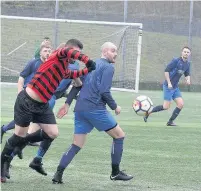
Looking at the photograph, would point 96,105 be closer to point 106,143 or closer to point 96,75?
point 96,75

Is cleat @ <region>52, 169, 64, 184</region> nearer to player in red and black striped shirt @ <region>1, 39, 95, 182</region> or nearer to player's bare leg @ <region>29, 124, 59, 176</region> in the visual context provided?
player's bare leg @ <region>29, 124, 59, 176</region>

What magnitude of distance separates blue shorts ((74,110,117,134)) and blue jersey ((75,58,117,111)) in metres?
0.06

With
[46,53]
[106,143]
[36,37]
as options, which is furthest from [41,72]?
[36,37]

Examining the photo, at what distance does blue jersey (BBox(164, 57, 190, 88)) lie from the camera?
16.3 metres

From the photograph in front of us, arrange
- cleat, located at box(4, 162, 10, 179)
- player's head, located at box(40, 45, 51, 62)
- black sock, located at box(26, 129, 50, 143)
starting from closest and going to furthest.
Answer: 1. cleat, located at box(4, 162, 10, 179)
2. black sock, located at box(26, 129, 50, 143)
3. player's head, located at box(40, 45, 51, 62)

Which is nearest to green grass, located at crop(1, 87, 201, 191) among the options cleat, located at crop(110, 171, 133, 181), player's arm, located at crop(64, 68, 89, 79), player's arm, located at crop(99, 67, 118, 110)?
cleat, located at crop(110, 171, 133, 181)

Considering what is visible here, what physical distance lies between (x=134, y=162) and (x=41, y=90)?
2546 millimetres

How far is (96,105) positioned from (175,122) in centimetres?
817

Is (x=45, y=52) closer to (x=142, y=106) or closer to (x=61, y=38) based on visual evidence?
(x=142, y=106)

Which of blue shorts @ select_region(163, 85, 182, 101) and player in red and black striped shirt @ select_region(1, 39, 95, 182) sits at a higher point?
player in red and black striped shirt @ select_region(1, 39, 95, 182)

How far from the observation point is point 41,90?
8.03 metres

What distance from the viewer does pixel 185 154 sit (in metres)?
10.9

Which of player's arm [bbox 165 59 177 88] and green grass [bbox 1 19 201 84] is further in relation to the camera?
green grass [bbox 1 19 201 84]

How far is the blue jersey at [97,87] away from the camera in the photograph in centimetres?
853
